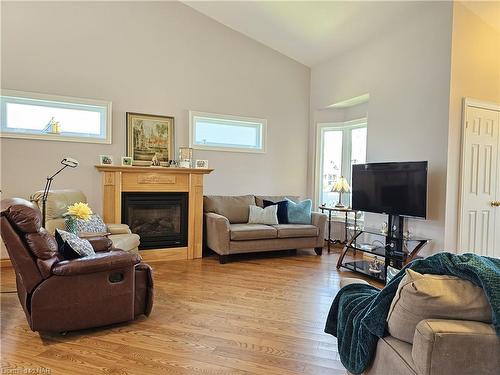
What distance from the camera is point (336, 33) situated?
498 centimetres

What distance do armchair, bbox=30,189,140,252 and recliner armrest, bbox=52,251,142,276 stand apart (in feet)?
3.61

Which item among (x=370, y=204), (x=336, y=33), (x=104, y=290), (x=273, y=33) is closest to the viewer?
(x=104, y=290)

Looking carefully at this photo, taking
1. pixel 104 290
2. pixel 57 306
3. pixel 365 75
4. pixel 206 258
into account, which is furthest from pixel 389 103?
pixel 57 306

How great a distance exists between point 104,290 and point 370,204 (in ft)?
10.7

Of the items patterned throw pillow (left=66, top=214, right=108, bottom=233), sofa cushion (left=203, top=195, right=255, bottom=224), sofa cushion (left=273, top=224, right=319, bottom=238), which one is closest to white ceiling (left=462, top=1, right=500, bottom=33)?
sofa cushion (left=273, top=224, right=319, bottom=238)

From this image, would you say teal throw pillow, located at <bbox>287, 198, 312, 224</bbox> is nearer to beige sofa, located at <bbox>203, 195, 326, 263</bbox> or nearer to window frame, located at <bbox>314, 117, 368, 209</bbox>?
beige sofa, located at <bbox>203, 195, 326, 263</bbox>

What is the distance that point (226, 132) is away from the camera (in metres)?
5.63

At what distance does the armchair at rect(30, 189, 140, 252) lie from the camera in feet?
12.1

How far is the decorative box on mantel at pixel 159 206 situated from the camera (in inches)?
175

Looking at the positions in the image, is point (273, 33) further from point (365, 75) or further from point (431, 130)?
point (431, 130)

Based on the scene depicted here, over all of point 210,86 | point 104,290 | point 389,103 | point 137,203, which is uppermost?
point 210,86

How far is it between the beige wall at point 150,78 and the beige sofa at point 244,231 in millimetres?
418

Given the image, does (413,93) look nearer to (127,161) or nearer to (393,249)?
(393,249)

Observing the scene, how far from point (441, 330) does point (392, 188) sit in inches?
128
